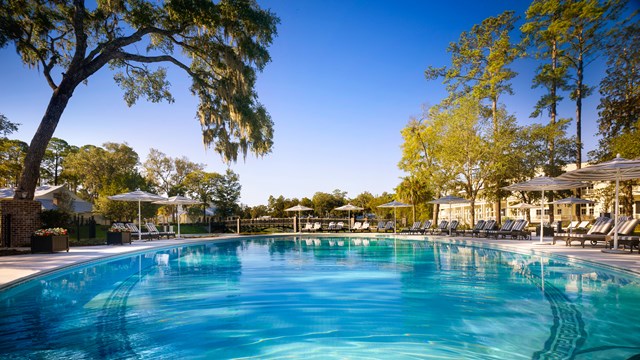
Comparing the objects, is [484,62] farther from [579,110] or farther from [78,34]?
[78,34]

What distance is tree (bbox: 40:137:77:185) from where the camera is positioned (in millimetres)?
42000

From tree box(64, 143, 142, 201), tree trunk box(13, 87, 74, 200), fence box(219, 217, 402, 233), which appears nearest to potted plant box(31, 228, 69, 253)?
tree trunk box(13, 87, 74, 200)

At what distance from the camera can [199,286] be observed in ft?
23.2

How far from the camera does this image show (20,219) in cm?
1222

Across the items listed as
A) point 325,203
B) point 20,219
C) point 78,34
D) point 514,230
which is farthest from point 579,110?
point 20,219

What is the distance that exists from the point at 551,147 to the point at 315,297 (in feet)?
77.6

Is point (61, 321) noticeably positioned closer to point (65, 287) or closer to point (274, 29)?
point (65, 287)

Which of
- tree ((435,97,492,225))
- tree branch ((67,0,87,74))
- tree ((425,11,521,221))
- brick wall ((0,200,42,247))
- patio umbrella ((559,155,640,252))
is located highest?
tree ((425,11,521,221))

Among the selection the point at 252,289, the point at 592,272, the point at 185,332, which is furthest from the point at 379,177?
the point at 185,332

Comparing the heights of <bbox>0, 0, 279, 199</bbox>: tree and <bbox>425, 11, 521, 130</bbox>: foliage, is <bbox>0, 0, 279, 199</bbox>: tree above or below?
below

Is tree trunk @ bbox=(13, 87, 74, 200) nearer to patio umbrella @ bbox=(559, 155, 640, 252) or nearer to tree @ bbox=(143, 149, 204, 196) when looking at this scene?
patio umbrella @ bbox=(559, 155, 640, 252)

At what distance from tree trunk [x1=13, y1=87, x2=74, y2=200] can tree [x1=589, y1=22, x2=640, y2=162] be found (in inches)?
1045

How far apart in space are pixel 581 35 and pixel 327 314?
84.7ft

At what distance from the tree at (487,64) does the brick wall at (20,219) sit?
2330cm
